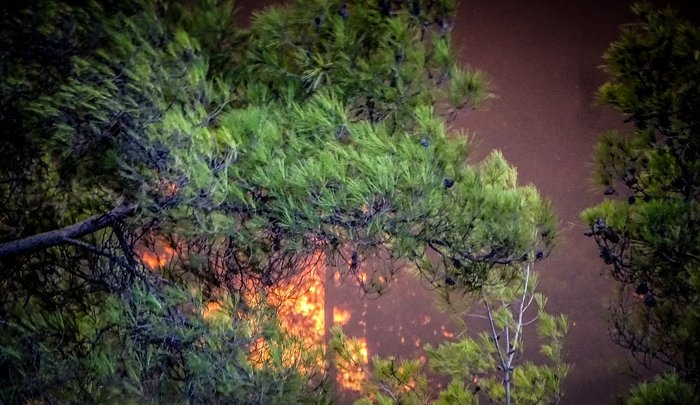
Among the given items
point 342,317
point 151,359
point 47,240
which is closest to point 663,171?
point 151,359

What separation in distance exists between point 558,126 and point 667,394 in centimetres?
167

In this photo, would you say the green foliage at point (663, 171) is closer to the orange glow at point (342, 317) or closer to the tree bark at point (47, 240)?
the tree bark at point (47, 240)

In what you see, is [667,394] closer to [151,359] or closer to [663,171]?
[663,171]

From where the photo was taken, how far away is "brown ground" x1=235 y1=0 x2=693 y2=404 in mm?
2623

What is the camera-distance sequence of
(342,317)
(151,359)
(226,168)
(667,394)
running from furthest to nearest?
(342,317) < (151,359) < (667,394) < (226,168)

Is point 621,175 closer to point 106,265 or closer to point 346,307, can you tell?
point 106,265

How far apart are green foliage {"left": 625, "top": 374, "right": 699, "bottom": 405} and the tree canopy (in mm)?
361

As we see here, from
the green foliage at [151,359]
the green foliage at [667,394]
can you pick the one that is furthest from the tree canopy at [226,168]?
the green foliage at [667,394]

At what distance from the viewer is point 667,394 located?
1.20 m

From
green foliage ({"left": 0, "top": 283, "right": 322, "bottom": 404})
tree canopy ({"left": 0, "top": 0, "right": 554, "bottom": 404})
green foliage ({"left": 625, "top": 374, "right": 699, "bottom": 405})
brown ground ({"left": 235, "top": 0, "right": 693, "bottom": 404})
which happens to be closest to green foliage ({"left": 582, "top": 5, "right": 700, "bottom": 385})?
green foliage ({"left": 625, "top": 374, "right": 699, "bottom": 405})

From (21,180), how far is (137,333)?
46cm

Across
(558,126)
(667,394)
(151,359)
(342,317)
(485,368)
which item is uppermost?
(558,126)

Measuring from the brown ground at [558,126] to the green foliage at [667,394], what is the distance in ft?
4.70

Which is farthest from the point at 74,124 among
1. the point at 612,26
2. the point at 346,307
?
the point at 612,26
